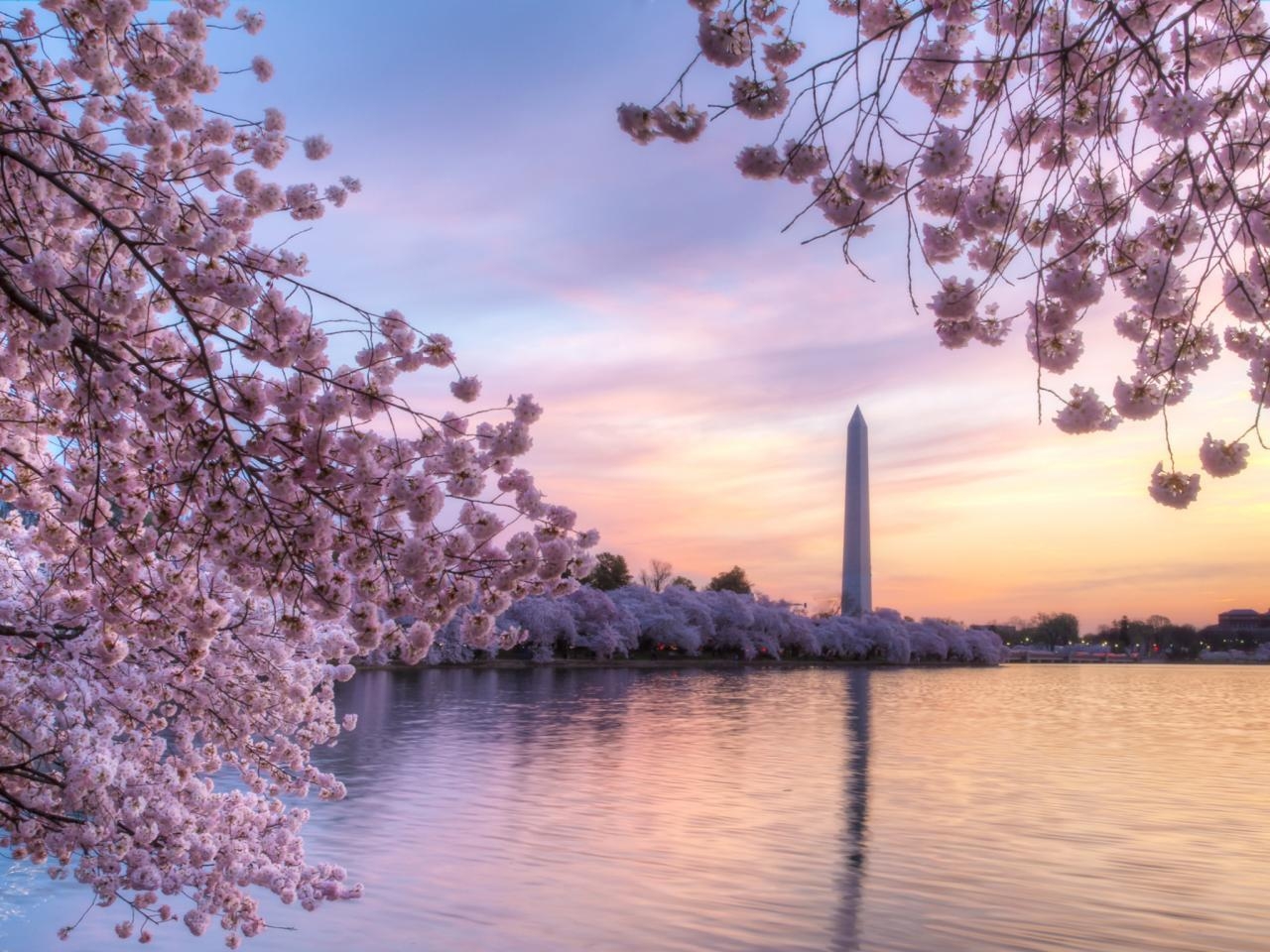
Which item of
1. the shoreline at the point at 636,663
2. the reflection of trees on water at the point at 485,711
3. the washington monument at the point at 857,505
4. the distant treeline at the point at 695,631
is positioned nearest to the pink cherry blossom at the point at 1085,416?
the reflection of trees on water at the point at 485,711

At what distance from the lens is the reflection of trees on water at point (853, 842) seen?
10297 millimetres

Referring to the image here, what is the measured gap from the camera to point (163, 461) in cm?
484

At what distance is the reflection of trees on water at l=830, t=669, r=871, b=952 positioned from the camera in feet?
33.8

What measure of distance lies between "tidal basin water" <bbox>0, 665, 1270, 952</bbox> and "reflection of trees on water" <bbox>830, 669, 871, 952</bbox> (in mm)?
47

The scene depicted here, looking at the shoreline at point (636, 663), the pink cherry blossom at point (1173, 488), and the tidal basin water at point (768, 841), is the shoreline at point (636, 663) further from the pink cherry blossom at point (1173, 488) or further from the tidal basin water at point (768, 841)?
the pink cherry blossom at point (1173, 488)

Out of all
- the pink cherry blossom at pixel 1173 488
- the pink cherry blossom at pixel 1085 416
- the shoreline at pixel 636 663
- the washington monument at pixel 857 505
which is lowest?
the shoreline at pixel 636 663

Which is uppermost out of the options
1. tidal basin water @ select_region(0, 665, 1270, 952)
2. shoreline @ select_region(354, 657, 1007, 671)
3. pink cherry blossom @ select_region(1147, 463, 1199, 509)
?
pink cherry blossom @ select_region(1147, 463, 1199, 509)

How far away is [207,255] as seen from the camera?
4352 mm

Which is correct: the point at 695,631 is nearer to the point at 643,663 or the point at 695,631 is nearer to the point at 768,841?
the point at 643,663

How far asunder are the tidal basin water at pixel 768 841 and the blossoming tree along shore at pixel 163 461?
4.16 m

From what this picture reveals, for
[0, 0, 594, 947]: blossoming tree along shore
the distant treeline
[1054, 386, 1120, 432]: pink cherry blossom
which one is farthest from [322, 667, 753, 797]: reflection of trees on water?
[1054, 386, 1120, 432]: pink cherry blossom

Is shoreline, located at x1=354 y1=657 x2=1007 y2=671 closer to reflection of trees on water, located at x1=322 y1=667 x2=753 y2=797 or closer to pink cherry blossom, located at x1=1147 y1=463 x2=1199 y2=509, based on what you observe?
reflection of trees on water, located at x1=322 y1=667 x2=753 y2=797

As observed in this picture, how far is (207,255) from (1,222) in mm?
984

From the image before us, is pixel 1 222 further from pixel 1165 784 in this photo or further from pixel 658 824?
pixel 1165 784
